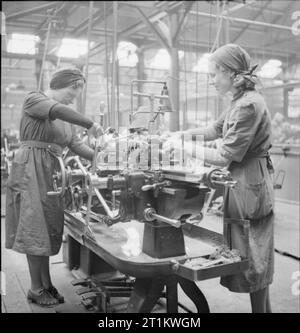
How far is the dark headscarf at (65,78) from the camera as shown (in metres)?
1.86

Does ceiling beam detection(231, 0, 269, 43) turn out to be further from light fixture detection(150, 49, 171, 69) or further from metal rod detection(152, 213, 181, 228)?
metal rod detection(152, 213, 181, 228)

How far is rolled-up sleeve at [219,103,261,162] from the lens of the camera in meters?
1.36

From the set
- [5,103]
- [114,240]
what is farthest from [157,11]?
[5,103]

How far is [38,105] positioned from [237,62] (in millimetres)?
895

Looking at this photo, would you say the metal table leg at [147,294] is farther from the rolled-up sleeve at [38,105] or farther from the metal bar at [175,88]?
the metal bar at [175,88]

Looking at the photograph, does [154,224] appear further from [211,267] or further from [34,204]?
[34,204]

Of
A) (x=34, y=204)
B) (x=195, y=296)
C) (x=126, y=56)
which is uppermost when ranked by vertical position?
(x=126, y=56)

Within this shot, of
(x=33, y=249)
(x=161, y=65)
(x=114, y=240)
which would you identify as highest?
(x=161, y=65)

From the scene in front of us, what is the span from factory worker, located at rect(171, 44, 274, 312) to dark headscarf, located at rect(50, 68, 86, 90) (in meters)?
0.71

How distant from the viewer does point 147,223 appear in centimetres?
135

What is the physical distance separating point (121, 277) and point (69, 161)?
751mm

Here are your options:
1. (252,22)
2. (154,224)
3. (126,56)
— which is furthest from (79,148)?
(252,22)

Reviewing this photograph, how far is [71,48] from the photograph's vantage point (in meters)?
2.96
